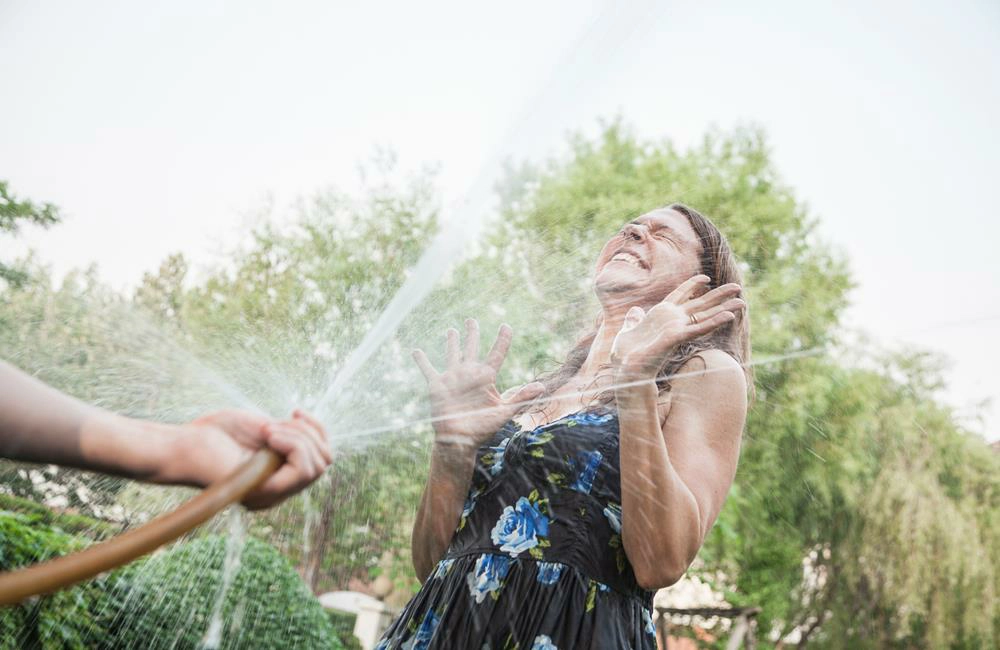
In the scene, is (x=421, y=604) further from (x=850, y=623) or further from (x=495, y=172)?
(x=850, y=623)

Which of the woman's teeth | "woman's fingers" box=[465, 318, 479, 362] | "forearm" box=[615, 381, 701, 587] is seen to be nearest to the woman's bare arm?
"forearm" box=[615, 381, 701, 587]

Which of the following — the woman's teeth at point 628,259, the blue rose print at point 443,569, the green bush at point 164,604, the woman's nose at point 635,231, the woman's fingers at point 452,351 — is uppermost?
the woman's nose at point 635,231

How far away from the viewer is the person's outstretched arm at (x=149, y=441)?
3.07ft

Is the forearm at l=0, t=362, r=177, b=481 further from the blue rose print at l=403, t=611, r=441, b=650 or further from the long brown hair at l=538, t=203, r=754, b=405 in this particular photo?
the long brown hair at l=538, t=203, r=754, b=405

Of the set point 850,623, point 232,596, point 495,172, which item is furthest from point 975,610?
point 495,172

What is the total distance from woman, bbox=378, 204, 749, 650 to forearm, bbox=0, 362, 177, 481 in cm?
75

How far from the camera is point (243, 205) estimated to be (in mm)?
2559

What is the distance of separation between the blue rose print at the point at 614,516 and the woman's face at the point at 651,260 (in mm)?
655

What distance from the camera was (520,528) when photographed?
5.38ft

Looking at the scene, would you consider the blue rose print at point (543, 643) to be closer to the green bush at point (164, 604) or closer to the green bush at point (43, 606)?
the green bush at point (164, 604)

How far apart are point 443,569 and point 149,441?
2.89 feet

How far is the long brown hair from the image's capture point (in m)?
1.84

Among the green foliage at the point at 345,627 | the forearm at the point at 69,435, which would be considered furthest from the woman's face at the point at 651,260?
the green foliage at the point at 345,627

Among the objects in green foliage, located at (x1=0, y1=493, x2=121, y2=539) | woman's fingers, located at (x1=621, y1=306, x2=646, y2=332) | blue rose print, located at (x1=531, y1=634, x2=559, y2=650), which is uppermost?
woman's fingers, located at (x1=621, y1=306, x2=646, y2=332)
